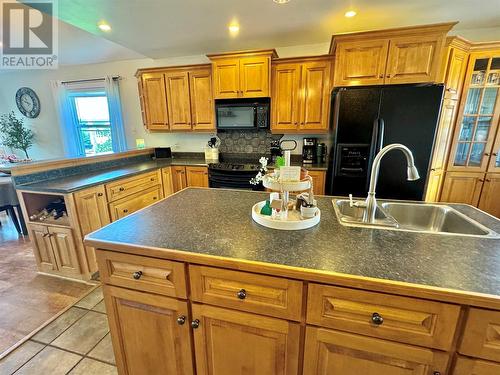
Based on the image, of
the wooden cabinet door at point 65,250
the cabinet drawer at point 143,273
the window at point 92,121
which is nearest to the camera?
the cabinet drawer at point 143,273

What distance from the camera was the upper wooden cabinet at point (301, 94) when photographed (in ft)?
9.82

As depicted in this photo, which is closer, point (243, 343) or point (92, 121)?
point (243, 343)

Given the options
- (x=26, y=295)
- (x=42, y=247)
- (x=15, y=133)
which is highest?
(x=15, y=133)

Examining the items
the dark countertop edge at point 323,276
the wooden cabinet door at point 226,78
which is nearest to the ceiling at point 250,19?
the wooden cabinet door at point 226,78

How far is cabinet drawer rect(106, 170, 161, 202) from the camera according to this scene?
2.44 metres

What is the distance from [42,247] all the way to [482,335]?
317 cm

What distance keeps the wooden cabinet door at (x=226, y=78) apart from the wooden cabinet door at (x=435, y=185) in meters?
2.72

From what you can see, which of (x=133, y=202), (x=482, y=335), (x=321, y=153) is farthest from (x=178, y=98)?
(x=482, y=335)

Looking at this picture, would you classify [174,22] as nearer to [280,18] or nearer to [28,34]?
[280,18]

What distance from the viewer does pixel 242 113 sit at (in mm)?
3268

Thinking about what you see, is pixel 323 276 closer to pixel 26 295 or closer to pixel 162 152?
pixel 26 295

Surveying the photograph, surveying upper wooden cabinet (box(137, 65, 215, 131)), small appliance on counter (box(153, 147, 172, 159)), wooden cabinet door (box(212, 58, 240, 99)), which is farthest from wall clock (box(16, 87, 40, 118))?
wooden cabinet door (box(212, 58, 240, 99))

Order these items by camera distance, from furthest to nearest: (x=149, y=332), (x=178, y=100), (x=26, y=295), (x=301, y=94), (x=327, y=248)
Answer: (x=178, y=100) → (x=301, y=94) → (x=26, y=295) → (x=149, y=332) → (x=327, y=248)

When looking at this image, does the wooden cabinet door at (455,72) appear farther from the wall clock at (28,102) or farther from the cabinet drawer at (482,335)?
the wall clock at (28,102)
